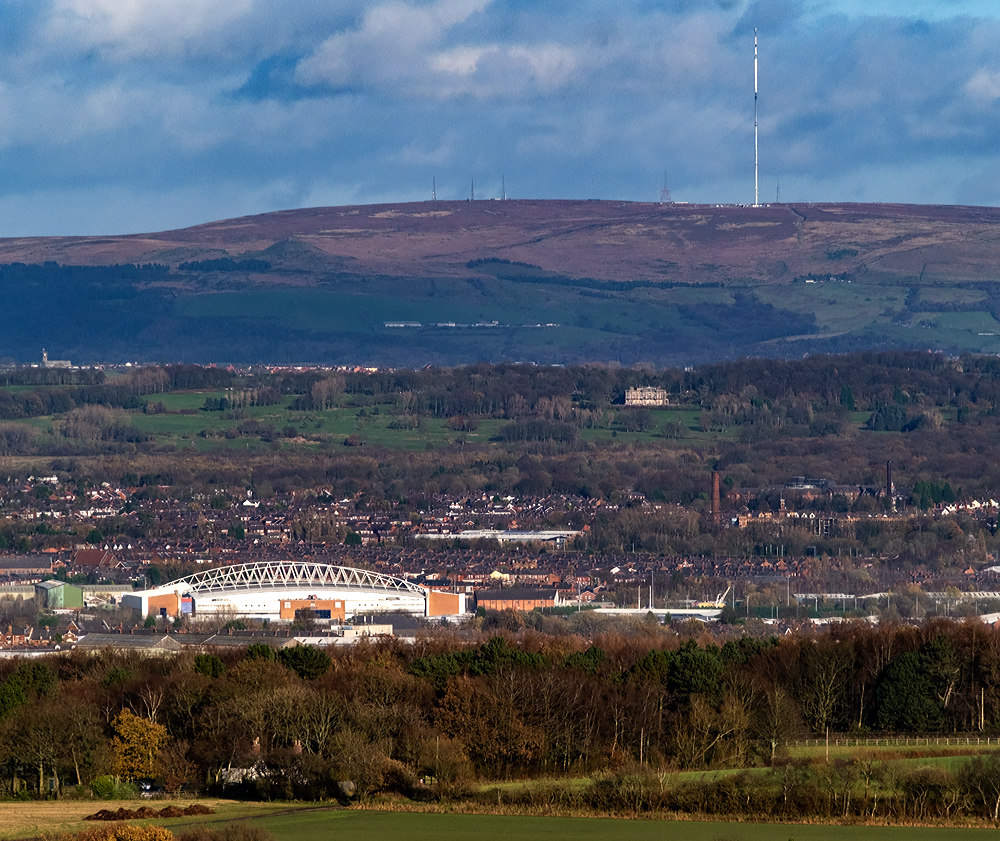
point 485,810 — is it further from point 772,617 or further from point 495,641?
point 772,617

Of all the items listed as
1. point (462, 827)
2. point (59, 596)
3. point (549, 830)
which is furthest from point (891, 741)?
point (59, 596)

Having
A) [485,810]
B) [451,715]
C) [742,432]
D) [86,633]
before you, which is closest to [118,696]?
[451,715]

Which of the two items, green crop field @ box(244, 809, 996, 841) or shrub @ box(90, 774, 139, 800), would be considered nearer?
green crop field @ box(244, 809, 996, 841)

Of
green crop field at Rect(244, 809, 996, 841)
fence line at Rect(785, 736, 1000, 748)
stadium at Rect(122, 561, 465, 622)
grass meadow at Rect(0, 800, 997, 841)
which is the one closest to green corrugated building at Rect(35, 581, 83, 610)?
stadium at Rect(122, 561, 465, 622)

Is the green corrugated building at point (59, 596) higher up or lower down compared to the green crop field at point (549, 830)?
lower down

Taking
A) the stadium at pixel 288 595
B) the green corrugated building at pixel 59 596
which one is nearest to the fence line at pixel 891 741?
the stadium at pixel 288 595

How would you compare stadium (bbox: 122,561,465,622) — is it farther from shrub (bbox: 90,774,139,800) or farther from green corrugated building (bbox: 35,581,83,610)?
shrub (bbox: 90,774,139,800)

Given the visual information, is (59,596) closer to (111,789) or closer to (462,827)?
(111,789)

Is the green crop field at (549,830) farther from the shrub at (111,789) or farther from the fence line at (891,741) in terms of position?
the fence line at (891,741)
